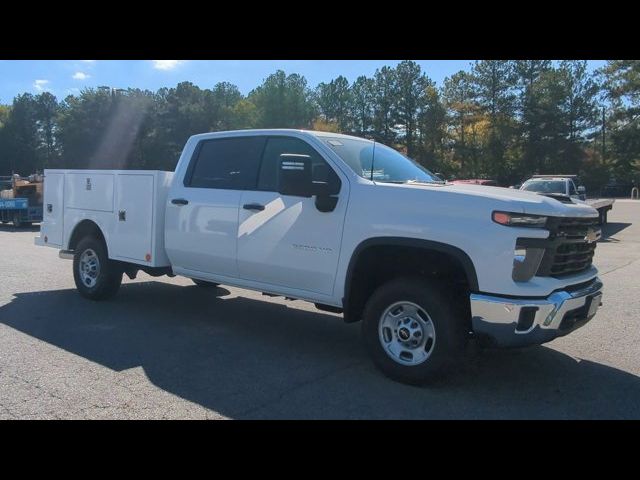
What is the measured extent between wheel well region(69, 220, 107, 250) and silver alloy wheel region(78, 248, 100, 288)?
24cm

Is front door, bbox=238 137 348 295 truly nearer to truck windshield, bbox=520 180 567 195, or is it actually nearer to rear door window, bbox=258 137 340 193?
rear door window, bbox=258 137 340 193

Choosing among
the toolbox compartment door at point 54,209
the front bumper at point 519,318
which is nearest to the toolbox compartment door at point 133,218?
the toolbox compartment door at point 54,209

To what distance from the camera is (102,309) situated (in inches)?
290

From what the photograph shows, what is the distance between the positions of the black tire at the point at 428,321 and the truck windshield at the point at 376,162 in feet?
3.94

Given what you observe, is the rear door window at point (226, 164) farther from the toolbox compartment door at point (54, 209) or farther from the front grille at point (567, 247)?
the front grille at point (567, 247)

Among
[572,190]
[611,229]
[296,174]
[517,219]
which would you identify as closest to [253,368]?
[296,174]

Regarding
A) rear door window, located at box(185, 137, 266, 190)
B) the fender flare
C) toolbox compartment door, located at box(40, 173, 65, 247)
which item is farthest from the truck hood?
toolbox compartment door, located at box(40, 173, 65, 247)

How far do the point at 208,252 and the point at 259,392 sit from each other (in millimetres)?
2089

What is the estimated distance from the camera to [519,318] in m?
4.19

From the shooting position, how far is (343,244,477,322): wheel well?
14.9 feet

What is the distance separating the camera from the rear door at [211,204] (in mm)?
6000

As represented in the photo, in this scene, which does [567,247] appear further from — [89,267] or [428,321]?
[89,267]

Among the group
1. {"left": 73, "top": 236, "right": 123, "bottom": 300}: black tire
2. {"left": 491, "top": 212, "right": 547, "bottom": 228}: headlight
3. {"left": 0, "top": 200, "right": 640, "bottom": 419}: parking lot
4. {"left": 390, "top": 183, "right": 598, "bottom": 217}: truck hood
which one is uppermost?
{"left": 390, "top": 183, "right": 598, "bottom": 217}: truck hood
